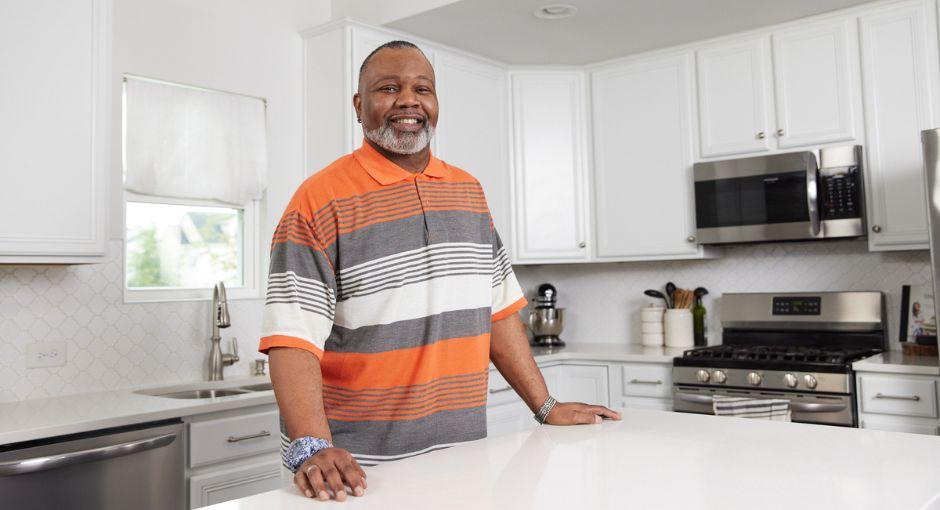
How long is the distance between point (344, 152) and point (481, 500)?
98.7 inches

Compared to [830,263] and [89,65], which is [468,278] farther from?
[830,263]

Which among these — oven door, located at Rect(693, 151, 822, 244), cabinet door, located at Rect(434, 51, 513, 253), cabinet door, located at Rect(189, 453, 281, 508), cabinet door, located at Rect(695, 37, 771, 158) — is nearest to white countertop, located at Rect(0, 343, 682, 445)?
cabinet door, located at Rect(189, 453, 281, 508)

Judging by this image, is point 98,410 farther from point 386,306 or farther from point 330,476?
point 330,476

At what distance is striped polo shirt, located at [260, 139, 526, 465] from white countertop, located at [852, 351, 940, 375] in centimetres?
200

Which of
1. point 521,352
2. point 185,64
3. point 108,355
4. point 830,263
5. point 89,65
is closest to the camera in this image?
point 521,352

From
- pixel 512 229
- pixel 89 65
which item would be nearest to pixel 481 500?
pixel 89 65

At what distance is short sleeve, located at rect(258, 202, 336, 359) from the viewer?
142cm

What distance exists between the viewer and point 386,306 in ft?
5.16

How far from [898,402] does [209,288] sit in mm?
2700

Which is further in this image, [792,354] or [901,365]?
[792,354]

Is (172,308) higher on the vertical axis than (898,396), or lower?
higher

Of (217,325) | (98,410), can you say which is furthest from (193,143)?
(98,410)

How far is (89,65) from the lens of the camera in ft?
8.46

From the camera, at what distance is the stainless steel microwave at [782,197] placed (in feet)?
11.2
